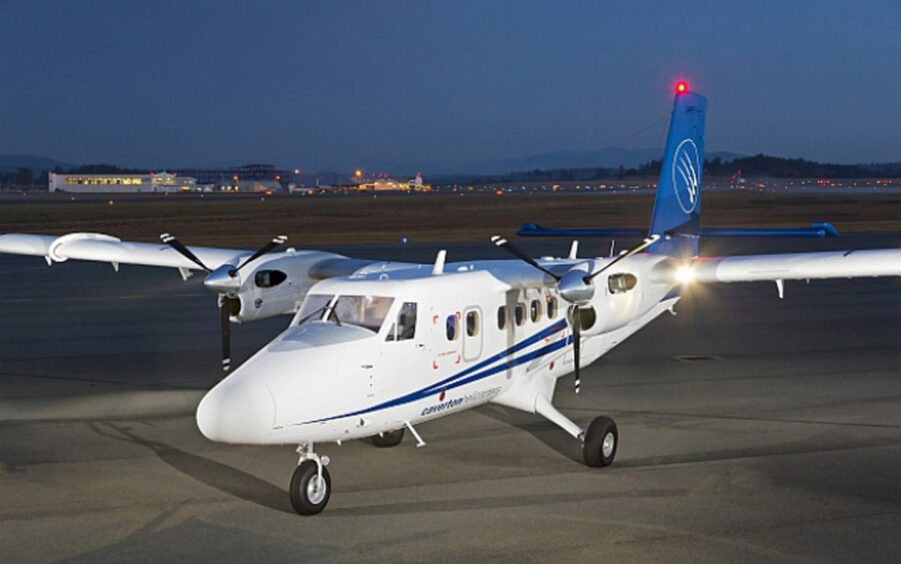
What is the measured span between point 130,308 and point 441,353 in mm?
19332

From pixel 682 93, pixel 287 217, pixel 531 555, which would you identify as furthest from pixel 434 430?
pixel 287 217

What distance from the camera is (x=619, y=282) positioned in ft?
47.0

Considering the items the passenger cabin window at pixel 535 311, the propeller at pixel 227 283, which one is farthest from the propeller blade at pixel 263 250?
the passenger cabin window at pixel 535 311

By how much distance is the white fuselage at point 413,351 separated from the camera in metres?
11.6

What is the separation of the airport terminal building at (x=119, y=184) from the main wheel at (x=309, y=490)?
172 m

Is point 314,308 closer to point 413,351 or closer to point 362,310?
point 362,310

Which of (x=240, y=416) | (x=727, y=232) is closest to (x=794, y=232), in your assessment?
(x=727, y=232)

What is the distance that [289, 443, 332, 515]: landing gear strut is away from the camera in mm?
11727

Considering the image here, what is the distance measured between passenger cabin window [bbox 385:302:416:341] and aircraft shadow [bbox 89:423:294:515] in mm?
2263

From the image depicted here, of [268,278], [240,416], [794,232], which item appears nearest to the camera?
[240,416]

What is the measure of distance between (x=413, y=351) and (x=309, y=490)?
2.11 m

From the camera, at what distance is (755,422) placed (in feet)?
53.7

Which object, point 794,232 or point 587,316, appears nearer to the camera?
point 587,316

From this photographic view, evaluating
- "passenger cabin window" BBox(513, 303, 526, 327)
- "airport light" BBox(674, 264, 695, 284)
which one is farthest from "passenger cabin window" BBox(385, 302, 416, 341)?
"airport light" BBox(674, 264, 695, 284)
